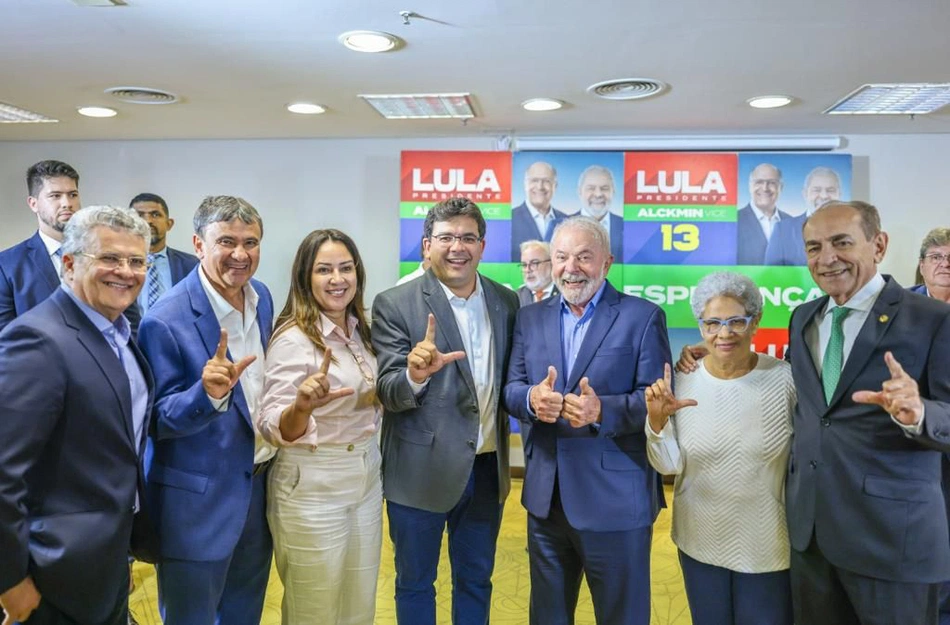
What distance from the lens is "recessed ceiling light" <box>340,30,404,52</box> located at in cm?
327

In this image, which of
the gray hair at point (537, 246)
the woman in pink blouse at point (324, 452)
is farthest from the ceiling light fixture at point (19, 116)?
the woman in pink blouse at point (324, 452)

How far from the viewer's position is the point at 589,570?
2.30 metres

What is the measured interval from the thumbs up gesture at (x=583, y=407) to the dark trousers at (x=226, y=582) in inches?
42.9

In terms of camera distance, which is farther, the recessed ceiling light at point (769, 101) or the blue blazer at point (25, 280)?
the recessed ceiling light at point (769, 101)

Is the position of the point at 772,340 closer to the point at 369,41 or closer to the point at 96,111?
the point at 369,41

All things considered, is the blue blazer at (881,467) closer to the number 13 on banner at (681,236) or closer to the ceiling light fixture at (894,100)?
the ceiling light fixture at (894,100)

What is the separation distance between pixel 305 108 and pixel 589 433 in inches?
141

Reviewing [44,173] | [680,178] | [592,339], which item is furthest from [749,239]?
[44,173]

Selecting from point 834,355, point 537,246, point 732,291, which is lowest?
point 834,355

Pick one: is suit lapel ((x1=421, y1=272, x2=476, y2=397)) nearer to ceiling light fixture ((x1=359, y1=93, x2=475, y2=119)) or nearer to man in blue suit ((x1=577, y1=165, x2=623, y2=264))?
ceiling light fixture ((x1=359, y1=93, x2=475, y2=119))

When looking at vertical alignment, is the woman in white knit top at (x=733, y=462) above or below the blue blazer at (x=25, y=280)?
below

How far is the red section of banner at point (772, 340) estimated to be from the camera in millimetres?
5332

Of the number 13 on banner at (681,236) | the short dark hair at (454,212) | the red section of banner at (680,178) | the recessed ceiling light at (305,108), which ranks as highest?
the recessed ceiling light at (305,108)

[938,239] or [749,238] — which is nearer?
[938,239]
